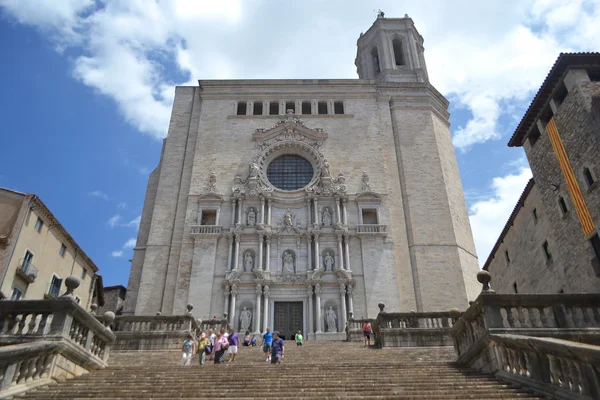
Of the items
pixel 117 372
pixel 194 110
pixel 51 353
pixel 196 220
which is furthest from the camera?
pixel 194 110

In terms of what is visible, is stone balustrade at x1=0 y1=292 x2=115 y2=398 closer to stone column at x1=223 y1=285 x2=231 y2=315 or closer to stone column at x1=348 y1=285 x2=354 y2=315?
stone column at x1=223 y1=285 x2=231 y2=315

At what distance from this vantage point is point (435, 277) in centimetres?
2417

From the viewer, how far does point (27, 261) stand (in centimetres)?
2169

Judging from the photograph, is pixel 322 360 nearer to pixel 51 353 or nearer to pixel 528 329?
pixel 528 329

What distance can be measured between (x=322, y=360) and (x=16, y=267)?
15333mm

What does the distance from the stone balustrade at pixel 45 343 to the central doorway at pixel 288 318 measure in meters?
12.5

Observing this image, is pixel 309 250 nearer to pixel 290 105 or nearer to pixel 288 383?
pixel 290 105

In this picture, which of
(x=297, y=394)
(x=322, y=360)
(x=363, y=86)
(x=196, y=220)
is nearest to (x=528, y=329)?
(x=297, y=394)

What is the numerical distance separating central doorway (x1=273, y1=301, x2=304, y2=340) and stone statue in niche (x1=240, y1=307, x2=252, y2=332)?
131cm

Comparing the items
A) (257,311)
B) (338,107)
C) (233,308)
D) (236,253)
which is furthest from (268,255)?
(338,107)

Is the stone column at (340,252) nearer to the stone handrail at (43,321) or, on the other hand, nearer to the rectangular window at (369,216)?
the rectangular window at (369,216)

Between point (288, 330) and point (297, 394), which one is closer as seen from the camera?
point (297, 394)

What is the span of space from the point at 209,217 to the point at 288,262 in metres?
5.52

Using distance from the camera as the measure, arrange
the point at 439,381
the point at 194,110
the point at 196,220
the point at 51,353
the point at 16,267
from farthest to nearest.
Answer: the point at 194,110 → the point at 196,220 → the point at 16,267 → the point at 51,353 → the point at 439,381
